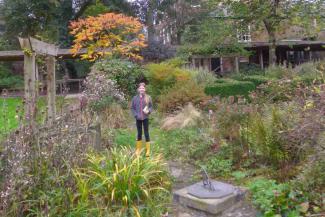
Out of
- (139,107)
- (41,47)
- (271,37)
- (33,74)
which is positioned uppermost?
(271,37)

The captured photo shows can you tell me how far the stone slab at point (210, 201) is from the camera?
4.81m

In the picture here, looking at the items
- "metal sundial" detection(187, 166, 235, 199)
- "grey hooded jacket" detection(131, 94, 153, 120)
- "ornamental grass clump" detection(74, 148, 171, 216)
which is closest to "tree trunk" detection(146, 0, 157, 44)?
"grey hooded jacket" detection(131, 94, 153, 120)

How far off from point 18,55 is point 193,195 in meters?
16.6

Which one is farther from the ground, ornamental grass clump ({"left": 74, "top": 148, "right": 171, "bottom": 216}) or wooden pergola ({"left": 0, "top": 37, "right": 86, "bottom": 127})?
wooden pergola ({"left": 0, "top": 37, "right": 86, "bottom": 127})

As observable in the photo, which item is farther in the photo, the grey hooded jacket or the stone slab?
the grey hooded jacket

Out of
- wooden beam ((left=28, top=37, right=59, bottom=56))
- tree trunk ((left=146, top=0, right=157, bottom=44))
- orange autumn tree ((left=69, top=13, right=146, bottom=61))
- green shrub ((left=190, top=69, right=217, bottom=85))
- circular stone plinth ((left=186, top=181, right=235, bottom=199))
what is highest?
tree trunk ((left=146, top=0, right=157, bottom=44))

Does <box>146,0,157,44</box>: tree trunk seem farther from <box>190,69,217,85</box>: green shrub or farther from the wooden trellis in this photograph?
the wooden trellis

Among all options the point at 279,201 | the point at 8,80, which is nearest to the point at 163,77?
the point at 279,201

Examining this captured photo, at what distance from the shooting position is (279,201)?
4.58 metres

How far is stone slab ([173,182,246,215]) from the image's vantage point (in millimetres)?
4812

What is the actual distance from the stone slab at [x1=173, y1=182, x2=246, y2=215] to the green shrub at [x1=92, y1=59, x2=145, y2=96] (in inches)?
372

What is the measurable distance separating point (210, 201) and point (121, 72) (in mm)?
10315

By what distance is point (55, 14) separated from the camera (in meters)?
25.9

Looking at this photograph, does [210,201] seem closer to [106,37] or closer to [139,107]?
[139,107]
